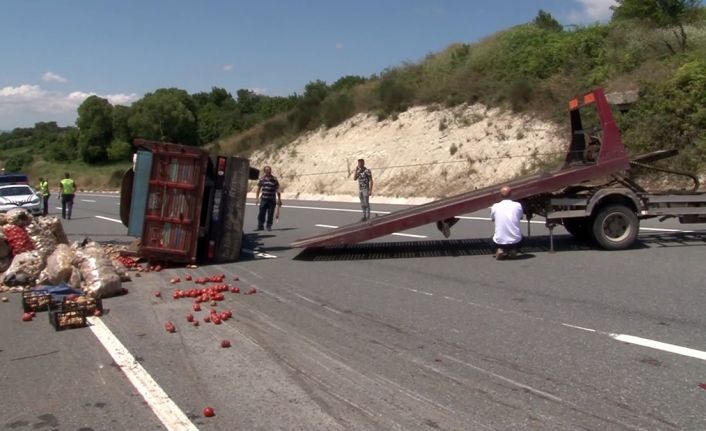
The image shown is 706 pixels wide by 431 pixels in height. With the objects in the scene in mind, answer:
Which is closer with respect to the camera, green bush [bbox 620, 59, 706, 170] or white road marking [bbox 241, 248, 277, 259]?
white road marking [bbox 241, 248, 277, 259]

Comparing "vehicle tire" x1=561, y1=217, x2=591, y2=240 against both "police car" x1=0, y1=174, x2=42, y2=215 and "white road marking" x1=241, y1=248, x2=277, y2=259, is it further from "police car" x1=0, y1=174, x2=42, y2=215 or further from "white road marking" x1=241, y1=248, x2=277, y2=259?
"police car" x1=0, y1=174, x2=42, y2=215

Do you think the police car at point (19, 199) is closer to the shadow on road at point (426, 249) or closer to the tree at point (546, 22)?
the shadow on road at point (426, 249)

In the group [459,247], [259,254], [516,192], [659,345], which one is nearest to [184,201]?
[259,254]

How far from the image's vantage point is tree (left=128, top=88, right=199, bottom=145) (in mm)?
81562

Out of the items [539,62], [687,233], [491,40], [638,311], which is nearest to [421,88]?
[491,40]

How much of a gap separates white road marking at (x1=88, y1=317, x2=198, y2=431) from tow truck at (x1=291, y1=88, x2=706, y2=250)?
5.40 metres

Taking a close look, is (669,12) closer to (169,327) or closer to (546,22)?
(546,22)

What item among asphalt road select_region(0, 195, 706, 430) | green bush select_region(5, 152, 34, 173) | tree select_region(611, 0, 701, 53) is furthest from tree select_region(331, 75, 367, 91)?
green bush select_region(5, 152, 34, 173)

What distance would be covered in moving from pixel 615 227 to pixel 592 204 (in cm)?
62

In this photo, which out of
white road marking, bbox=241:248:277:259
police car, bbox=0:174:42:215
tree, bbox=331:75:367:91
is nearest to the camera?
white road marking, bbox=241:248:277:259

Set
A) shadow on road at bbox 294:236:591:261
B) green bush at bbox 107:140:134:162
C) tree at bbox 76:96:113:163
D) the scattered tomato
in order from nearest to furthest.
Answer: the scattered tomato, shadow on road at bbox 294:236:591:261, green bush at bbox 107:140:134:162, tree at bbox 76:96:113:163

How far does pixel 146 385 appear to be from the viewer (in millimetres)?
5605

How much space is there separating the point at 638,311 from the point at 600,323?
2.32 feet

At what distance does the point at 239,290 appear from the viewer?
9.72 metres
